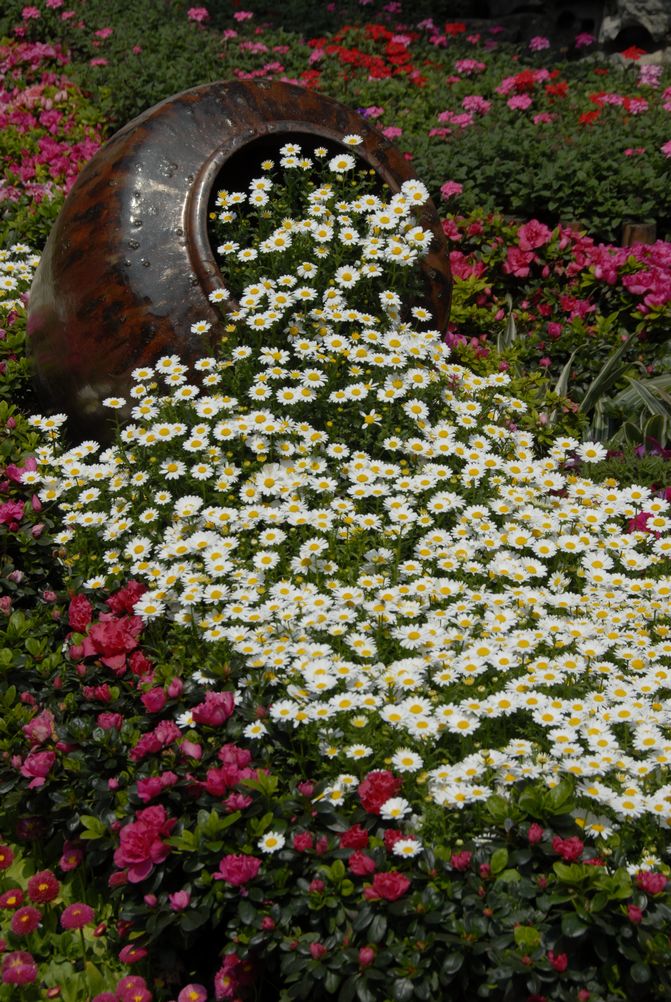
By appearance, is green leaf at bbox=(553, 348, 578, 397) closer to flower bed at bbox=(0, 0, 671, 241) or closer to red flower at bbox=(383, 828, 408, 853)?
flower bed at bbox=(0, 0, 671, 241)

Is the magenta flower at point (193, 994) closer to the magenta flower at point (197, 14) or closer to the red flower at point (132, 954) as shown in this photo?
the red flower at point (132, 954)

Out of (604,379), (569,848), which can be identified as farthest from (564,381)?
(569,848)

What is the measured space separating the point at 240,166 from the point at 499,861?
10.8 feet

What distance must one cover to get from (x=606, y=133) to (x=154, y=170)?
3408 mm

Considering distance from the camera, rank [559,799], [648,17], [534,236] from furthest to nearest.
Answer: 1. [648,17]
2. [534,236]
3. [559,799]

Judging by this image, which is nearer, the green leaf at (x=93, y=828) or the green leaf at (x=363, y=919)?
the green leaf at (x=363, y=919)

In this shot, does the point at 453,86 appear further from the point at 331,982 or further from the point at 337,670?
the point at 331,982

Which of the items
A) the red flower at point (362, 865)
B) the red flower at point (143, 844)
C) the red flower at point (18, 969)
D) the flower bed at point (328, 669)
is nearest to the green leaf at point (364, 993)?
the flower bed at point (328, 669)

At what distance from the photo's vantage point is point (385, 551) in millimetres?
3232

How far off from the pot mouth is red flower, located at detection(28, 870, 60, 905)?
2.12 m

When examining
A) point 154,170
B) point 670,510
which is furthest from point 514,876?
point 154,170

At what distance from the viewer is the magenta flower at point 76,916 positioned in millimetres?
2680

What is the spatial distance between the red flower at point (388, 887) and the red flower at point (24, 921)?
3.06 ft

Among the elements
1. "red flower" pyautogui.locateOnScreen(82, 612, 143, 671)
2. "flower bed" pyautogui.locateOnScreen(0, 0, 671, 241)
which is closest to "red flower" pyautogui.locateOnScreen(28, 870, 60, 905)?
"red flower" pyautogui.locateOnScreen(82, 612, 143, 671)
